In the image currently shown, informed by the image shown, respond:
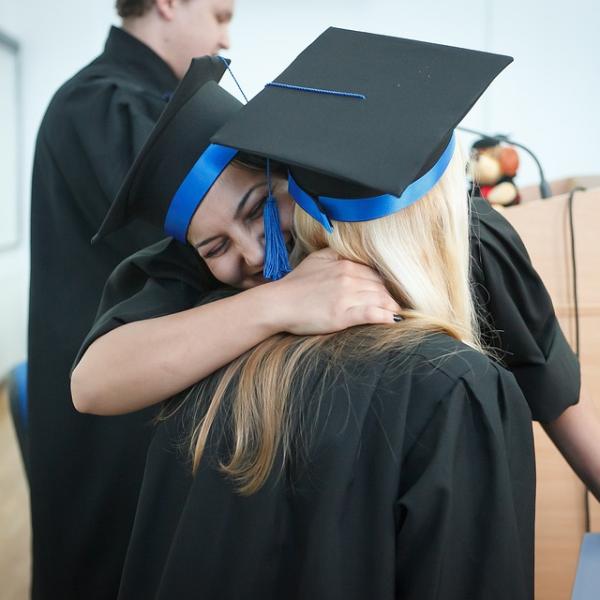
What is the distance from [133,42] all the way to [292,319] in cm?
113

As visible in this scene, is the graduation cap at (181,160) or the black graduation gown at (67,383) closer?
the graduation cap at (181,160)

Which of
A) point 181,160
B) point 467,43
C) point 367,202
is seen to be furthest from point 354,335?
point 467,43

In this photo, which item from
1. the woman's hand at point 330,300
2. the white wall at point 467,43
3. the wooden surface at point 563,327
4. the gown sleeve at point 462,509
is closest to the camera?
the gown sleeve at point 462,509

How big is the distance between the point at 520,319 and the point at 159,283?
0.55 m

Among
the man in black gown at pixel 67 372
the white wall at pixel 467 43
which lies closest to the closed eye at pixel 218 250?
the man in black gown at pixel 67 372

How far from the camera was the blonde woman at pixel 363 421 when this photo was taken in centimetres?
80

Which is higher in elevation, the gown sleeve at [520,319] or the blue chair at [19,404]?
the gown sleeve at [520,319]

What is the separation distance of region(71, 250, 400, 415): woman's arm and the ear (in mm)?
1021

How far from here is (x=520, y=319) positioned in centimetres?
108

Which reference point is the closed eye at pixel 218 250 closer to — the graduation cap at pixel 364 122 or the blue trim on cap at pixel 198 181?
the blue trim on cap at pixel 198 181

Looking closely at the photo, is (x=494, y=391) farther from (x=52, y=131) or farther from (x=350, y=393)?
(x=52, y=131)

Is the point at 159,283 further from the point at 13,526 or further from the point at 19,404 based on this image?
the point at 13,526

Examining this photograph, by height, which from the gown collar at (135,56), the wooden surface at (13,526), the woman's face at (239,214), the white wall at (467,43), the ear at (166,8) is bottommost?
the wooden surface at (13,526)

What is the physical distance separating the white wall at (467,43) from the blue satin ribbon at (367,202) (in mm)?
3466
